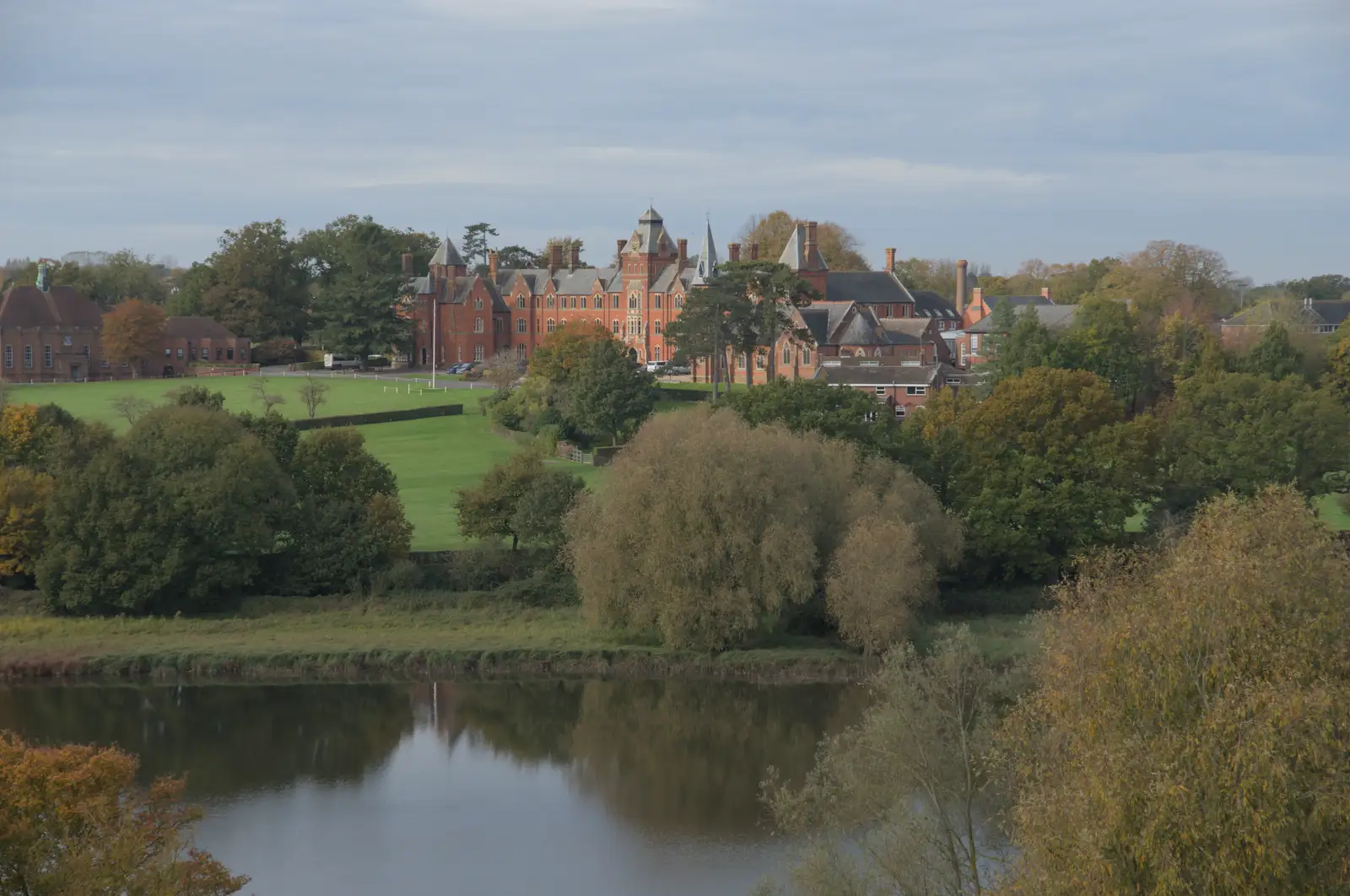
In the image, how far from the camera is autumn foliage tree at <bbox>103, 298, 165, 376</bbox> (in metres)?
76.6

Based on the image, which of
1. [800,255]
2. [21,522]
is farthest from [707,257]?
[21,522]

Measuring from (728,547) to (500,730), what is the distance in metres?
6.22

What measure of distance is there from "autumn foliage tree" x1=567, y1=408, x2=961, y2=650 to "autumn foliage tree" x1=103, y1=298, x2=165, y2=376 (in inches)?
1896

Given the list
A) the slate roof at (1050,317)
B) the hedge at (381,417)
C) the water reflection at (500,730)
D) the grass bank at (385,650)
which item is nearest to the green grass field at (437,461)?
the hedge at (381,417)

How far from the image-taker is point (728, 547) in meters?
32.8

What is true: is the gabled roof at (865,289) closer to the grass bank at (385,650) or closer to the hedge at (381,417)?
the hedge at (381,417)

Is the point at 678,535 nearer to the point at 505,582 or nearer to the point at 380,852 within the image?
the point at 505,582

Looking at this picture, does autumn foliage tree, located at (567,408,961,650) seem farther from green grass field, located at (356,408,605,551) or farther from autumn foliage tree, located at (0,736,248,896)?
autumn foliage tree, located at (0,736,248,896)

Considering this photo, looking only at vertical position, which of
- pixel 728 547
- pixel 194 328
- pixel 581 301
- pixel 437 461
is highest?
pixel 581 301

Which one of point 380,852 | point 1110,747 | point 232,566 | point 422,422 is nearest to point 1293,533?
point 1110,747

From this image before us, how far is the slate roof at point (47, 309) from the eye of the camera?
7656cm

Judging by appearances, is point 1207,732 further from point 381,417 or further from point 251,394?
point 251,394

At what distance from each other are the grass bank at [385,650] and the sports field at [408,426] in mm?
6111

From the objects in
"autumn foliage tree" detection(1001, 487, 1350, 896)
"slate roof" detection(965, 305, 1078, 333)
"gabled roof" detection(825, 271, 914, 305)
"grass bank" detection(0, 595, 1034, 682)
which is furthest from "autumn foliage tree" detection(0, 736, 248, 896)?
"gabled roof" detection(825, 271, 914, 305)
